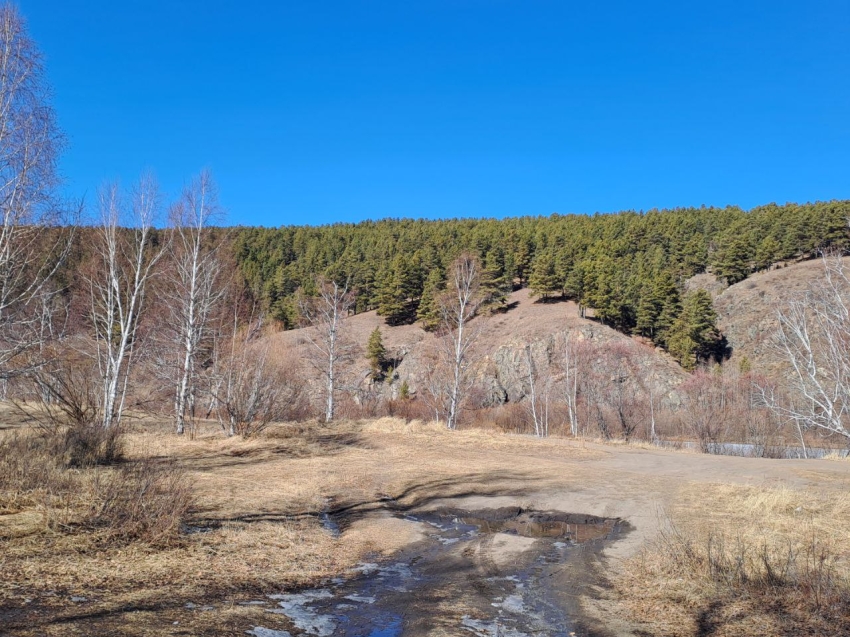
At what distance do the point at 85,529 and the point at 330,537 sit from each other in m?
3.51

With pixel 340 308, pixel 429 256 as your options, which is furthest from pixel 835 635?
pixel 429 256

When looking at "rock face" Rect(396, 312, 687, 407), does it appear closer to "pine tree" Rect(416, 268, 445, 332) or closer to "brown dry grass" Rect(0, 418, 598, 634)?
"pine tree" Rect(416, 268, 445, 332)

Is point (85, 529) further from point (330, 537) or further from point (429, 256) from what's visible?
point (429, 256)

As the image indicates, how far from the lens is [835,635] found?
4680mm

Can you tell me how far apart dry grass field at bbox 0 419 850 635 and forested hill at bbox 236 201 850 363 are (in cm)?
5067

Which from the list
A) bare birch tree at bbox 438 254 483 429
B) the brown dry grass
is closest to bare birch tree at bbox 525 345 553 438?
bare birch tree at bbox 438 254 483 429

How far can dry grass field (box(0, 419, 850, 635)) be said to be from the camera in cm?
503

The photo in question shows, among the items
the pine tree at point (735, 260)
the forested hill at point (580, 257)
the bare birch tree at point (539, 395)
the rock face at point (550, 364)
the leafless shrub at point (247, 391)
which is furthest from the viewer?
the pine tree at point (735, 260)

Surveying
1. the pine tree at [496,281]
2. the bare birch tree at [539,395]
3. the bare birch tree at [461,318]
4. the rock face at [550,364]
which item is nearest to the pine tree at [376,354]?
the rock face at [550,364]

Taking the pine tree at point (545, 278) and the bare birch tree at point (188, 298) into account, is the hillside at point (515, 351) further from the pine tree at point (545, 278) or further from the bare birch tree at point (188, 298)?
the bare birch tree at point (188, 298)

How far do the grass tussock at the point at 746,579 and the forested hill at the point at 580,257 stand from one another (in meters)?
55.0

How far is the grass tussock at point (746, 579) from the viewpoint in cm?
512

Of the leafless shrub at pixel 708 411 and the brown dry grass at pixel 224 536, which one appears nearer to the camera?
the brown dry grass at pixel 224 536

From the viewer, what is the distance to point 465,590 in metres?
6.46
